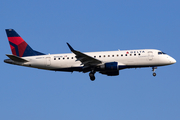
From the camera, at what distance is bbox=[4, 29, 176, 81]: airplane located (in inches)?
1825

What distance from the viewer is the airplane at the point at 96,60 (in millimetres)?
46344

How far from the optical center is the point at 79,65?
157 ft

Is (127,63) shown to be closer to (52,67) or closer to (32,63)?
(52,67)

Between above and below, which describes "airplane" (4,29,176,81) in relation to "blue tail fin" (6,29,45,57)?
below

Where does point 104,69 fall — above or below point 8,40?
below

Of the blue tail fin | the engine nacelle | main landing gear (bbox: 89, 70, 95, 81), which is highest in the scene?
the blue tail fin

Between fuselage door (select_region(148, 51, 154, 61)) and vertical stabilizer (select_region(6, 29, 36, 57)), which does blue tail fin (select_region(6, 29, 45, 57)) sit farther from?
fuselage door (select_region(148, 51, 154, 61))

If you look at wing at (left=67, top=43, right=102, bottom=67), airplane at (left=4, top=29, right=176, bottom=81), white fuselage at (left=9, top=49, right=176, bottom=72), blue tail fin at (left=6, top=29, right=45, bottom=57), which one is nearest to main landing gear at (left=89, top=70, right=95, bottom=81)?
airplane at (left=4, top=29, right=176, bottom=81)

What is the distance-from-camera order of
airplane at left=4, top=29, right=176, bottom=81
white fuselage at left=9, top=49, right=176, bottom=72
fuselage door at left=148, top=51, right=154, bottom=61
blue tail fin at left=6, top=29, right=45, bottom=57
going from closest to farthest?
airplane at left=4, top=29, right=176, bottom=81 < white fuselage at left=9, top=49, right=176, bottom=72 < fuselage door at left=148, top=51, right=154, bottom=61 < blue tail fin at left=6, top=29, right=45, bottom=57

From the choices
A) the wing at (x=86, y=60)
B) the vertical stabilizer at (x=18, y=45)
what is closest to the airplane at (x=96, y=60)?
the wing at (x=86, y=60)

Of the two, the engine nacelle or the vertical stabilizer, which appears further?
the vertical stabilizer

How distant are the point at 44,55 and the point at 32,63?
2390 millimetres

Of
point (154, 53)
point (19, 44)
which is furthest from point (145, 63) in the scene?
point (19, 44)

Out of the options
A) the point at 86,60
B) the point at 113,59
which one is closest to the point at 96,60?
the point at 86,60
